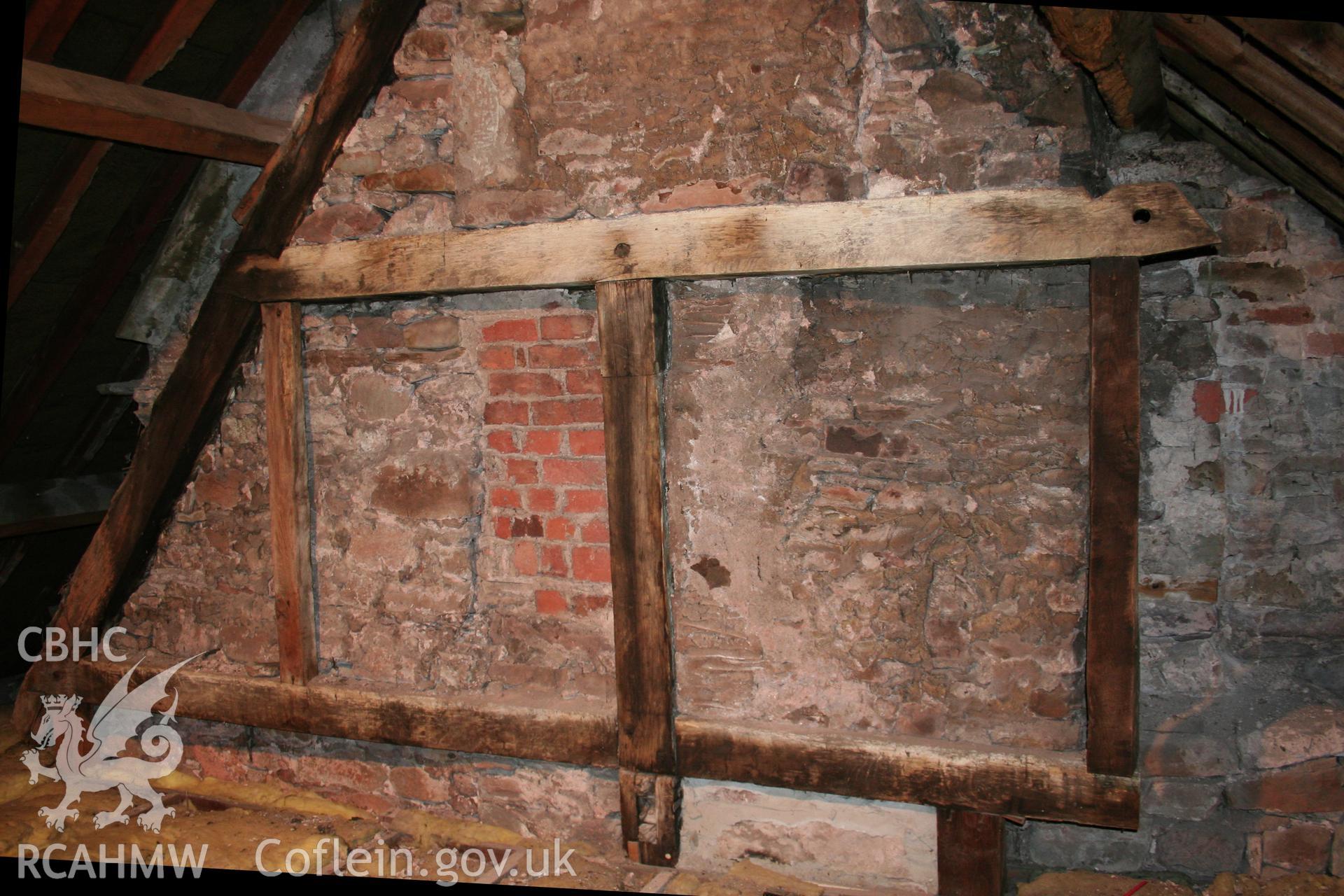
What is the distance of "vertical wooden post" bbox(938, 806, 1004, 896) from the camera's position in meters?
2.14

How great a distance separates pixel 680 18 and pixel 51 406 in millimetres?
3188

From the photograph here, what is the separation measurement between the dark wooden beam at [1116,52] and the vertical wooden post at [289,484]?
2.33 metres

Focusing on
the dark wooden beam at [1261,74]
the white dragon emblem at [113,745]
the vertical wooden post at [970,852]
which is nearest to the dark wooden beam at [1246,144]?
the dark wooden beam at [1261,74]

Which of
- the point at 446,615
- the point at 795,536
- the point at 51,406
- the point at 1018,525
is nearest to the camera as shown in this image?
the point at 1018,525

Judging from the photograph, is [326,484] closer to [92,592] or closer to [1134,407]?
[92,592]

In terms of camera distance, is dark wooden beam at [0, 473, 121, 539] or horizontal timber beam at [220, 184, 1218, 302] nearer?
horizontal timber beam at [220, 184, 1218, 302]

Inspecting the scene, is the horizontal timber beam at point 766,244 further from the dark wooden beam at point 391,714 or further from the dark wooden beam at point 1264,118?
the dark wooden beam at point 391,714

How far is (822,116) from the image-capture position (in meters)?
2.11

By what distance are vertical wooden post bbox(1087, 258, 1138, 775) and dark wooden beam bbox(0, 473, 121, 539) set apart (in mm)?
4264

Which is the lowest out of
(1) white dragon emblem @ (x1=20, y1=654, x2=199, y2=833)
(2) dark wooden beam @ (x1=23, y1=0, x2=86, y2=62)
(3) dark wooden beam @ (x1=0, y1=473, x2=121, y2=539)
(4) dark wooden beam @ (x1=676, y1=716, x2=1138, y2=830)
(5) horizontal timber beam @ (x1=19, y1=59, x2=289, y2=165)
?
(1) white dragon emblem @ (x1=20, y1=654, x2=199, y2=833)

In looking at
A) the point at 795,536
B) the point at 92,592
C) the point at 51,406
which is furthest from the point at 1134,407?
the point at 51,406

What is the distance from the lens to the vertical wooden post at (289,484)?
264cm

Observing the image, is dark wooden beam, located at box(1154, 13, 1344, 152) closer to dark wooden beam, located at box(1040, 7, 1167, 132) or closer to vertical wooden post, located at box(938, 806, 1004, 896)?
dark wooden beam, located at box(1040, 7, 1167, 132)

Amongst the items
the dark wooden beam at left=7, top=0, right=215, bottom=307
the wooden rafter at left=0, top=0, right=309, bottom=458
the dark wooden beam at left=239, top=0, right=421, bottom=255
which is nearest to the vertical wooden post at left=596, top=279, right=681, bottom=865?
the dark wooden beam at left=239, top=0, right=421, bottom=255
